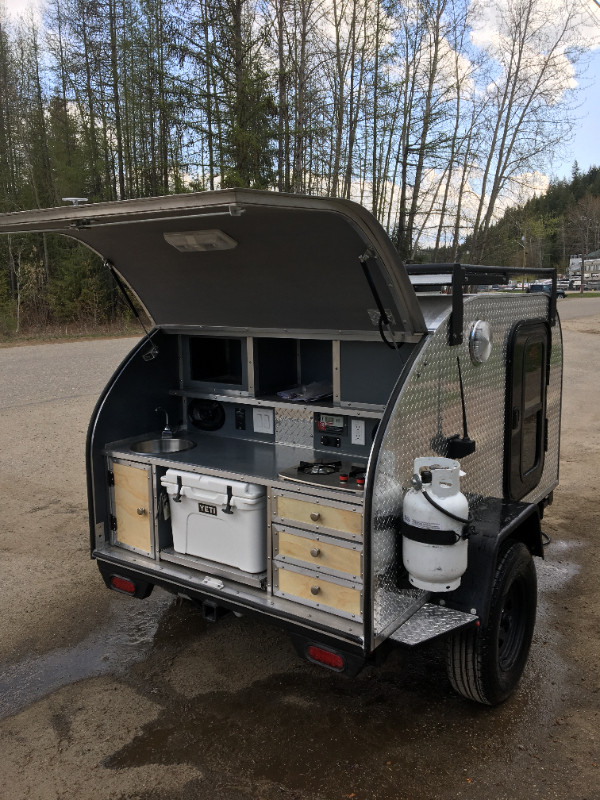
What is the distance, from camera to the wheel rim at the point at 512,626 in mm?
3230

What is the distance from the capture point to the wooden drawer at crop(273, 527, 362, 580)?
275cm

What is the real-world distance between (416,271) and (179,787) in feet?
9.53

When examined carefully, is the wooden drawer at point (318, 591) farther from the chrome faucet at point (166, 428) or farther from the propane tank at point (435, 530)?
the chrome faucet at point (166, 428)

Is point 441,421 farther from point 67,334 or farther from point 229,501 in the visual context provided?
point 67,334

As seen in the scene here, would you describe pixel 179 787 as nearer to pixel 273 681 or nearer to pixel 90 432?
pixel 273 681

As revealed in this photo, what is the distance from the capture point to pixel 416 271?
389 cm

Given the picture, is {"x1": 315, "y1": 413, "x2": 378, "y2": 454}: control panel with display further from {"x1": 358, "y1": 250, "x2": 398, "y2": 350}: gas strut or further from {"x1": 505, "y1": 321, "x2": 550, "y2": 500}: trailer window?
{"x1": 505, "y1": 321, "x2": 550, "y2": 500}: trailer window

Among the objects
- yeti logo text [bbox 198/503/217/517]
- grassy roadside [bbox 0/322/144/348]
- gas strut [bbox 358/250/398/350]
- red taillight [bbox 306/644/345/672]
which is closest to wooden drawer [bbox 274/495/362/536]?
yeti logo text [bbox 198/503/217/517]

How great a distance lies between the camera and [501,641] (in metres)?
3.24

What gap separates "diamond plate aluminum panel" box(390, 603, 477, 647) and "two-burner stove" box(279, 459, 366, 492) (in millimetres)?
613

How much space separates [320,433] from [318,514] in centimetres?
110

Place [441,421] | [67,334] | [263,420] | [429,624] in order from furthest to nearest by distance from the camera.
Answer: [67,334] → [263,420] → [441,421] → [429,624]

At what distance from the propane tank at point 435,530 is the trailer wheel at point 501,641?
0.33 metres

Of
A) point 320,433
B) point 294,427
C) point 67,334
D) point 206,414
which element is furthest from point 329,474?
point 67,334
